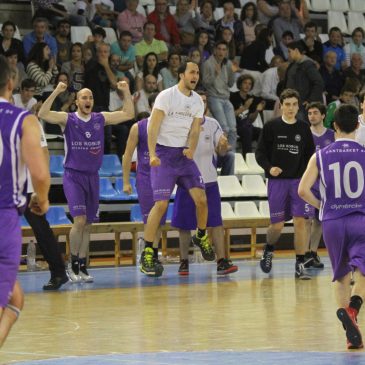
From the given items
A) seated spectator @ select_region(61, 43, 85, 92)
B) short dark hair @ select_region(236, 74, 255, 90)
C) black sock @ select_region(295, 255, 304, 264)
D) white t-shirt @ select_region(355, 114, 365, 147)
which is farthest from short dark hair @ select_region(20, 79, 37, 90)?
white t-shirt @ select_region(355, 114, 365, 147)

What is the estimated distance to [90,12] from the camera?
67.4ft

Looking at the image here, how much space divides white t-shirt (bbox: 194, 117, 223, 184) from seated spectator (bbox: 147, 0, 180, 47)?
6632mm

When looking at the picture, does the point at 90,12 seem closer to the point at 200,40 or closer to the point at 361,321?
the point at 200,40

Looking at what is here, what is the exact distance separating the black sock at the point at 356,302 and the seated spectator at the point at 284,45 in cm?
1414

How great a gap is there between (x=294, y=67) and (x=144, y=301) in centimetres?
787

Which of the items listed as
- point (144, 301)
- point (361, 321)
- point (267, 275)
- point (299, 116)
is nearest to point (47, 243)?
point (144, 301)

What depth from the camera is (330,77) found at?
21.8m

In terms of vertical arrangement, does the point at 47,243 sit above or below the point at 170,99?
below

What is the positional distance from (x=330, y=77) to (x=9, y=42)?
21.2 feet

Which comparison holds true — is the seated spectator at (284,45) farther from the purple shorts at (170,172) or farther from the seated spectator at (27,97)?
the purple shorts at (170,172)

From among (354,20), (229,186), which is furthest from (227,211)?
(354,20)

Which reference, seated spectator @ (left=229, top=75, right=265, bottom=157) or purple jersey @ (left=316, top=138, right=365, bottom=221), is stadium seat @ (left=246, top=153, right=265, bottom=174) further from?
purple jersey @ (left=316, top=138, right=365, bottom=221)

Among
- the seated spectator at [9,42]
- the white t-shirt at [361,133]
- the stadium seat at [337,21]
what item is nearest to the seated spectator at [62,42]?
the seated spectator at [9,42]

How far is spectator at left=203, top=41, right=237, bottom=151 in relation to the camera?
1959 centimetres
